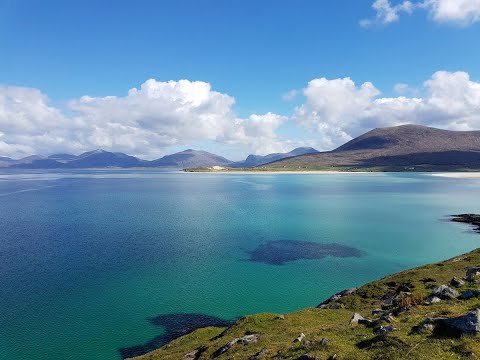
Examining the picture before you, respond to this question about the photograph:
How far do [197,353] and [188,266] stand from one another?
40.8 metres

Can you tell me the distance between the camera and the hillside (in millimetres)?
22312

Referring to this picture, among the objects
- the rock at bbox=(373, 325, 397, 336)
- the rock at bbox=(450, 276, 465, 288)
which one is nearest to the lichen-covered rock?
the rock at bbox=(373, 325, 397, 336)

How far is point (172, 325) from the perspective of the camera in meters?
48.8

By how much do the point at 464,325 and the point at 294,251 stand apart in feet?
212

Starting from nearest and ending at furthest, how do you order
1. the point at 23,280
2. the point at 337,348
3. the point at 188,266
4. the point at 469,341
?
the point at 469,341 < the point at 337,348 < the point at 23,280 < the point at 188,266

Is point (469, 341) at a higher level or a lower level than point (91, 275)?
higher

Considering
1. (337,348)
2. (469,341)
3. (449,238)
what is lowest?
(449,238)

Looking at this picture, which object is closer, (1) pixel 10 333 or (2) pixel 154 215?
(1) pixel 10 333

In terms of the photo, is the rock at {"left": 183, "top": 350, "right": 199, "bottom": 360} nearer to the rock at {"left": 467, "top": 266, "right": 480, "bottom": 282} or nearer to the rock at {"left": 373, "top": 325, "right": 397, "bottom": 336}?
the rock at {"left": 373, "top": 325, "right": 397, "bottom": 336}

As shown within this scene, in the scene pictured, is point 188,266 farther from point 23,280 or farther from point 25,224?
point 25,224

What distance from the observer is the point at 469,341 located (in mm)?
21391

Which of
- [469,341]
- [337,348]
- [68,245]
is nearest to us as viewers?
[469,341]

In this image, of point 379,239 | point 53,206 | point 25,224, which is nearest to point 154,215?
point 25,224

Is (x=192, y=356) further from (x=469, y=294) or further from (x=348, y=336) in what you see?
(x=469, y=294)
